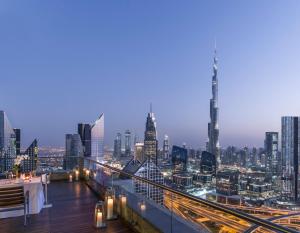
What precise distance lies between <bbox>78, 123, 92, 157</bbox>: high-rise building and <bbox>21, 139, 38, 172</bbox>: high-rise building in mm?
1931

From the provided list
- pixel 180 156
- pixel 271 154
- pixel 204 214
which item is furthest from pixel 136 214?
pixel 271 154

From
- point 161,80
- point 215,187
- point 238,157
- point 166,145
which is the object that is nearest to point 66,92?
point 161,80

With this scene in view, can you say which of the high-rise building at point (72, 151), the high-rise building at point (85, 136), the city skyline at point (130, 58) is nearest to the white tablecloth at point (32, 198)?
the high-rise building at point (72, 151)

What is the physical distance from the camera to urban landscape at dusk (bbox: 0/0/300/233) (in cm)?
448

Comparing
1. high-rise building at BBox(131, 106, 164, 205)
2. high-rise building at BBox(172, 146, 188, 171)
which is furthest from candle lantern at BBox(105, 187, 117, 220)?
high-rise building at BBox(172, 146, 188, 171)

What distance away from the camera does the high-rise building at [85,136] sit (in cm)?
1126

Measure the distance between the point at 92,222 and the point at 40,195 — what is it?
162 centimetres

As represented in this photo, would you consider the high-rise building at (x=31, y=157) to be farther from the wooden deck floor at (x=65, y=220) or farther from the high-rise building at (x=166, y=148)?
the high-rise building at (x=166, y=148)

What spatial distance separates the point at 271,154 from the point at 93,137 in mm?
47475

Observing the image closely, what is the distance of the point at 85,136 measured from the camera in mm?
11906

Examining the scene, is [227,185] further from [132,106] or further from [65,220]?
[65,220]

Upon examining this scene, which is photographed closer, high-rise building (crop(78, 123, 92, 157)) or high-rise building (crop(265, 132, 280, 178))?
high-rise building (crop(78, 123, 92, 157))

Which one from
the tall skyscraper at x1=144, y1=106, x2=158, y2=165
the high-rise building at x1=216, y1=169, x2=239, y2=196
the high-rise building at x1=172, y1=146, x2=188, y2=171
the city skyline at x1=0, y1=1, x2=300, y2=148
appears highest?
the city skyline at x1=0, y1=1, x2=300, y2=148

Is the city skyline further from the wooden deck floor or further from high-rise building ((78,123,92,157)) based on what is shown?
the wooden deck floor
